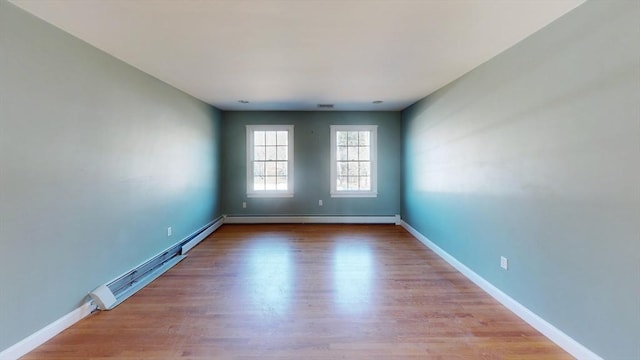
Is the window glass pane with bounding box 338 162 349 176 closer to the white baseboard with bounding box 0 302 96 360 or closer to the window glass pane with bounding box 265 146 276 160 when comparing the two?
the window glass pane with bounding box 265 146 276 160

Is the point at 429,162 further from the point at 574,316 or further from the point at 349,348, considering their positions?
the point at 349,348

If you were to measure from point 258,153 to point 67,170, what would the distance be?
381cm

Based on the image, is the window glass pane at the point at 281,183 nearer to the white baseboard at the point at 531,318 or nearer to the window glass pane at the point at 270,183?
the window glass pane at the point at 270,183

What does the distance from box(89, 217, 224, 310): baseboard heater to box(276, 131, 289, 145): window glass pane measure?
2.58m

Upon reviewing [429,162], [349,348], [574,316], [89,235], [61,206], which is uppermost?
[429,162]

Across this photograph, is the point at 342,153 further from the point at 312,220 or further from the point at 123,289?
the point at 123,289

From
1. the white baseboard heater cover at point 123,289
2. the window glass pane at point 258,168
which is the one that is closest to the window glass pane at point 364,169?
the window glass pane at point 258,168

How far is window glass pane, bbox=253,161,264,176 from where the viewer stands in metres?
5.94

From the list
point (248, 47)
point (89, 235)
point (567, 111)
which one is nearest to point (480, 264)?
point (567, 111)

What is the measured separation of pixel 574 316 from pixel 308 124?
5.00 metres

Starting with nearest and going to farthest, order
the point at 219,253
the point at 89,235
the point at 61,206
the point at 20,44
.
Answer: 1. the point at 20,44
2. the point at 61,206
3. the point at 89,235
4. the point at 219,253

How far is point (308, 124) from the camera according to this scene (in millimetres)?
5898

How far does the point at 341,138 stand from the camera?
19.6ft

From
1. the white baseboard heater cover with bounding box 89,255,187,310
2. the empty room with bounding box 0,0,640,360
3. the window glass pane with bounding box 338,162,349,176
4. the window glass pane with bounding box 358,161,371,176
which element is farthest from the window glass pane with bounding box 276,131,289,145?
the white baseboard heater cover with bounding box 89,255,187,310
